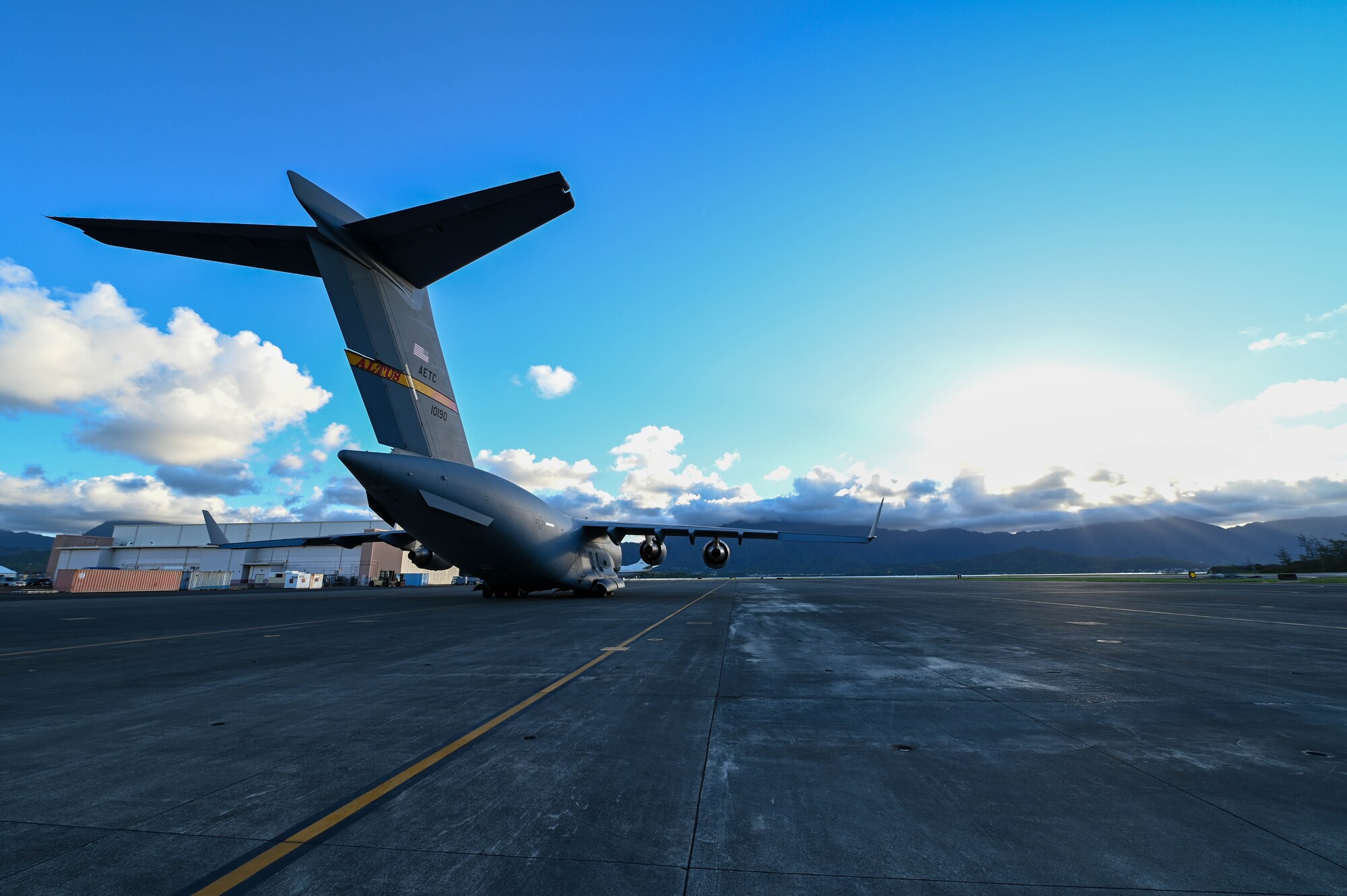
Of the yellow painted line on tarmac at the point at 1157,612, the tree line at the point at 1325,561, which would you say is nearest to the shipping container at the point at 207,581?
the yellow painted line on tarmac at the point at 1157,612

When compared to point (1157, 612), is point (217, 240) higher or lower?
higher

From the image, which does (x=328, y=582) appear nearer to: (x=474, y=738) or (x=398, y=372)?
(x=398, y=372)

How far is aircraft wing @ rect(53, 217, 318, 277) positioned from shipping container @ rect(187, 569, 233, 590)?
51.2 metres

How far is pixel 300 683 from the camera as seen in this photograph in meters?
7.02

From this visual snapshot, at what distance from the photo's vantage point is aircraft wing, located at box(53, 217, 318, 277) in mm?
12836

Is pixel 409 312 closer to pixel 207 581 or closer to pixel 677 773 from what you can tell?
pixel 677 773

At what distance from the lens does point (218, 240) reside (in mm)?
14219

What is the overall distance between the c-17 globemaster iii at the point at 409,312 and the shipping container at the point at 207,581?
151ft

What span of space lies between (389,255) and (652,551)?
1712 centimetres

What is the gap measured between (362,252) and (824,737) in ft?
53.5

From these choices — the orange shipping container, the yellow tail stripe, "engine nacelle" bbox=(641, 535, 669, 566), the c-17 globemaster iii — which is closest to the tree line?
"engine nacelle" bbox=(641, 535, 669, 566)

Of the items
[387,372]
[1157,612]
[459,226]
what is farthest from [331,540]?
[1157,612]

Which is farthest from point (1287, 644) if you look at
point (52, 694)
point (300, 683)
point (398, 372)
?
point (398, 372)

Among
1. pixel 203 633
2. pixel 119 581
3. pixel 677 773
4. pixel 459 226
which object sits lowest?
pixel 677 773
